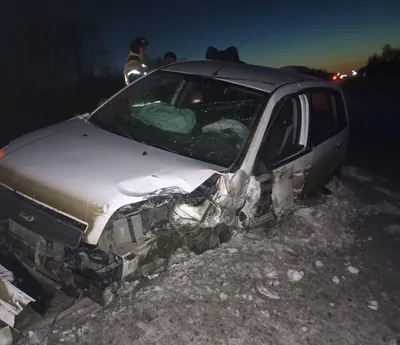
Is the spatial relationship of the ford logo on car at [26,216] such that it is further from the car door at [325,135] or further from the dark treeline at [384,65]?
the dark treeline at [384,65]

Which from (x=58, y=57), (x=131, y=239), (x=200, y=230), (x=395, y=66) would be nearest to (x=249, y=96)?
(x=200, y=230)

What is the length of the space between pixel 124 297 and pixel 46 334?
647 mm

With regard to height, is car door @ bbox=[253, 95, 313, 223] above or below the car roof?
below

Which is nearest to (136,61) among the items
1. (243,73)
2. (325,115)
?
(243,73)

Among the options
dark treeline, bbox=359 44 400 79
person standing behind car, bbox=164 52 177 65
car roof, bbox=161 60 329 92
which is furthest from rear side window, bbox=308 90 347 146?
dark treeline, bbox=359 44 400 79

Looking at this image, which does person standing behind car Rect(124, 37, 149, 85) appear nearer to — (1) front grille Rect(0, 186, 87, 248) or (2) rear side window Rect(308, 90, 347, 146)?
(2) rear side window Rect(308, 90, 347, 146)

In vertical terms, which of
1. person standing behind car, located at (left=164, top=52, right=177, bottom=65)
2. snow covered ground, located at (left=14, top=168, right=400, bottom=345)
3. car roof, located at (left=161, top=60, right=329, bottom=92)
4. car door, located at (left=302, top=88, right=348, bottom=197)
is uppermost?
car roof, located at (left=161, top=60, right=329, bottom=92)

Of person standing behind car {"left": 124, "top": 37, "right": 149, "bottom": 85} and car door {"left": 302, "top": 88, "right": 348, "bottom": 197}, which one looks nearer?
car door {"left": 302, "top": 88, "right": 348, "bottom": 197}

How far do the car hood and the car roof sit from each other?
1.19 metres

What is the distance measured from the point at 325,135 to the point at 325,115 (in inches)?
14.0

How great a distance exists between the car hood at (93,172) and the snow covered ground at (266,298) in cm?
69

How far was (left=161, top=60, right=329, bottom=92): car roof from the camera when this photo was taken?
4.37 m

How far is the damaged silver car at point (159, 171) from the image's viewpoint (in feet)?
10.1

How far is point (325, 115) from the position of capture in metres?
5.45
